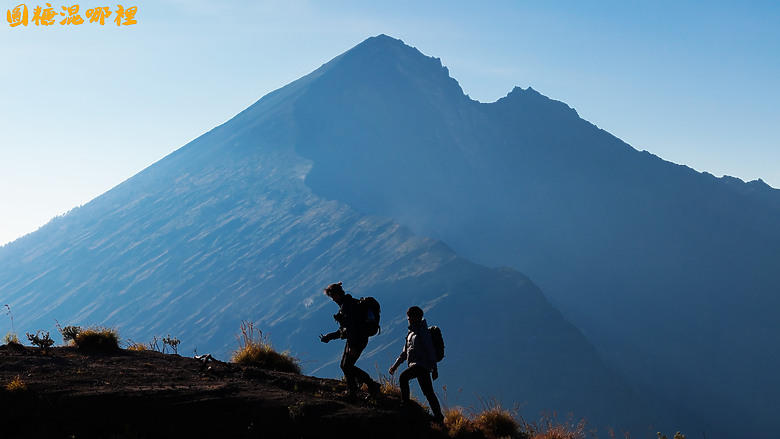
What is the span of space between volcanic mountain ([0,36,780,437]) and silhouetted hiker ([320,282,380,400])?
78035 millimetres

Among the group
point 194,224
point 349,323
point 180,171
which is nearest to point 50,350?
point 349,323

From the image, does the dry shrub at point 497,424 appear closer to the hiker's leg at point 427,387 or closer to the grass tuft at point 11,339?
the hiker's leg at point 427,387

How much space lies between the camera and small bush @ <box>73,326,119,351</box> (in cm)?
1163

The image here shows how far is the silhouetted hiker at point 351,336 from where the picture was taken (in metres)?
9.73

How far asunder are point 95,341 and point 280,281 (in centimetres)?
12131

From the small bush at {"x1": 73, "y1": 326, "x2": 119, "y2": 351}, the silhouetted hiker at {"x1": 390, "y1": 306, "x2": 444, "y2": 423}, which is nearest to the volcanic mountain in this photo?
the small bush at {"x1": 73, "y1": 326, "x2": 119, "y2": 351}

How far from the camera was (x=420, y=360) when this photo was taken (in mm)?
9633

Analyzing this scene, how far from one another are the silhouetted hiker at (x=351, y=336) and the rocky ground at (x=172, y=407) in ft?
0.79

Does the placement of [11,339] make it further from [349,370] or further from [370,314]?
[370,314]

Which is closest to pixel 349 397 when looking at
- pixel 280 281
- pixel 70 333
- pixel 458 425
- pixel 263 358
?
pixel 458 425

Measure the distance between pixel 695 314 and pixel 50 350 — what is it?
18772 cm

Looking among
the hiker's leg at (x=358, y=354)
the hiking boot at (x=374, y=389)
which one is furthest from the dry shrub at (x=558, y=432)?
the hiker's leg at (x=358, y=354)

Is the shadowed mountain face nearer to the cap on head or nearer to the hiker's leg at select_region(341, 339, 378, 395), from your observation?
the hiker's leg at select_region(341, 339, 378, 395)

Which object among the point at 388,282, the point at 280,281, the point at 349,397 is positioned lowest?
the point at 349,397
